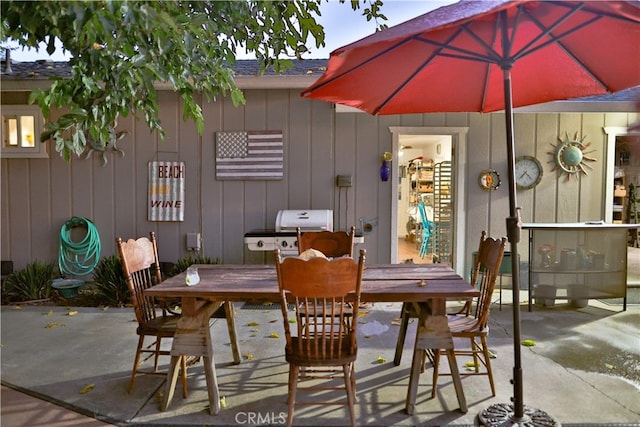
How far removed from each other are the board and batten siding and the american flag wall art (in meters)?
0.08

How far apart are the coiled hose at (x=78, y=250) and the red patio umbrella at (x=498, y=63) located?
4085 mm

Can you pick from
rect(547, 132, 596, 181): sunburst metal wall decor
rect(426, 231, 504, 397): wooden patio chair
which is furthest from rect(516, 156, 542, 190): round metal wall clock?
rect(426, 231, 504, 397): wooden patio chair

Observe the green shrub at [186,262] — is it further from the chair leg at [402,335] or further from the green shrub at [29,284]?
the chair leg at [402,335]

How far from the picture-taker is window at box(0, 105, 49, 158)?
5.57m

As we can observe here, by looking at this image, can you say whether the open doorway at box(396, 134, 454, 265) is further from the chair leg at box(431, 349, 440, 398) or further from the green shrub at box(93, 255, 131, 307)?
the green shrub at box(93, 255, 131, 307)

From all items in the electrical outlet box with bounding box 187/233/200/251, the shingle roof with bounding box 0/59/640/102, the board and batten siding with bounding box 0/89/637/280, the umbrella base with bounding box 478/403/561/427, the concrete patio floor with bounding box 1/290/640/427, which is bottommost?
the concrete patio floor with bounding box 1/290/640/427

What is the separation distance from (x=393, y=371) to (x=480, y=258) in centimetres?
102

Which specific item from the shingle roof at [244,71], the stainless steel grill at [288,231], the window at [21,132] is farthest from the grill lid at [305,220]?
the window at [21,132]

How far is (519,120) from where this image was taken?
5457 millimetres

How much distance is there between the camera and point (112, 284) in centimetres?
511

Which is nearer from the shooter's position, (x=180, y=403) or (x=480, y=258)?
(x=180, y=403)

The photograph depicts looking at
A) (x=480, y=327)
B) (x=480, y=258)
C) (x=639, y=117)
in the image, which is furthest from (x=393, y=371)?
(x=639, y=117)

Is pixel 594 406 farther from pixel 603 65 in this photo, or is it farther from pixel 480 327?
pixel 603 65

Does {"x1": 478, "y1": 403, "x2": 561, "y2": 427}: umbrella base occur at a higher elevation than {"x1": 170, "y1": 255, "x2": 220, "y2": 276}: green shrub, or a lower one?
lower
